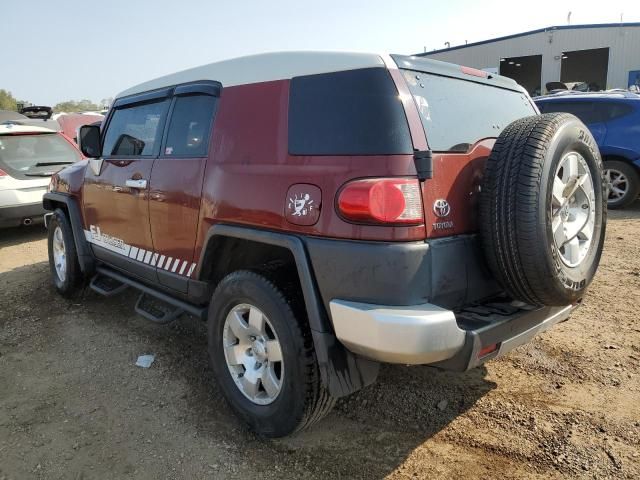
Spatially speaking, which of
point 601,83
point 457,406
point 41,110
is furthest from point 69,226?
point 601,83

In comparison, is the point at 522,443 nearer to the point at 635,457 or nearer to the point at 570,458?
the point at 570,458

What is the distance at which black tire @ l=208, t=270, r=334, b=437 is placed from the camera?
231 centimetres

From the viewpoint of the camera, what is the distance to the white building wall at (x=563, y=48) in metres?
26.1

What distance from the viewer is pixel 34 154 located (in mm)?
7496

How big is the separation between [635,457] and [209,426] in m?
2.15

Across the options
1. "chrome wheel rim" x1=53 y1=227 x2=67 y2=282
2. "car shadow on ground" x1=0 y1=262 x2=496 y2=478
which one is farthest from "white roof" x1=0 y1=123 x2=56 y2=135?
"car shadow on ground" x1=0 y1=262 x2=496 y2=478

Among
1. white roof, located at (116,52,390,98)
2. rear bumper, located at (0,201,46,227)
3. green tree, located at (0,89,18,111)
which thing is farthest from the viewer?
green tree, located at (0,89,18,111)

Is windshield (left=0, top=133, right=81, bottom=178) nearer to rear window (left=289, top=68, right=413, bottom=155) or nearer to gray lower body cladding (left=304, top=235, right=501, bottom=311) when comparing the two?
rear window (left=289, top=68, right=413, bottom=155)

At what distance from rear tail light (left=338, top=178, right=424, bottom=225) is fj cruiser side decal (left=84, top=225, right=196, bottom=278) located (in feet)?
4.47

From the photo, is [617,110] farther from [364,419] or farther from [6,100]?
[6,100]

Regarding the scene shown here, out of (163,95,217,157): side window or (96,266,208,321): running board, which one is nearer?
(163,95,217,157): side window

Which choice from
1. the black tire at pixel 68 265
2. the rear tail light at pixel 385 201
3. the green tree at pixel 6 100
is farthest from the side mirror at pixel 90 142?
the green tree at pixel 6 100

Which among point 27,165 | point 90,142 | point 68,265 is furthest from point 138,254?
point 27,165

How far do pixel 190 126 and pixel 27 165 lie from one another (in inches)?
215
